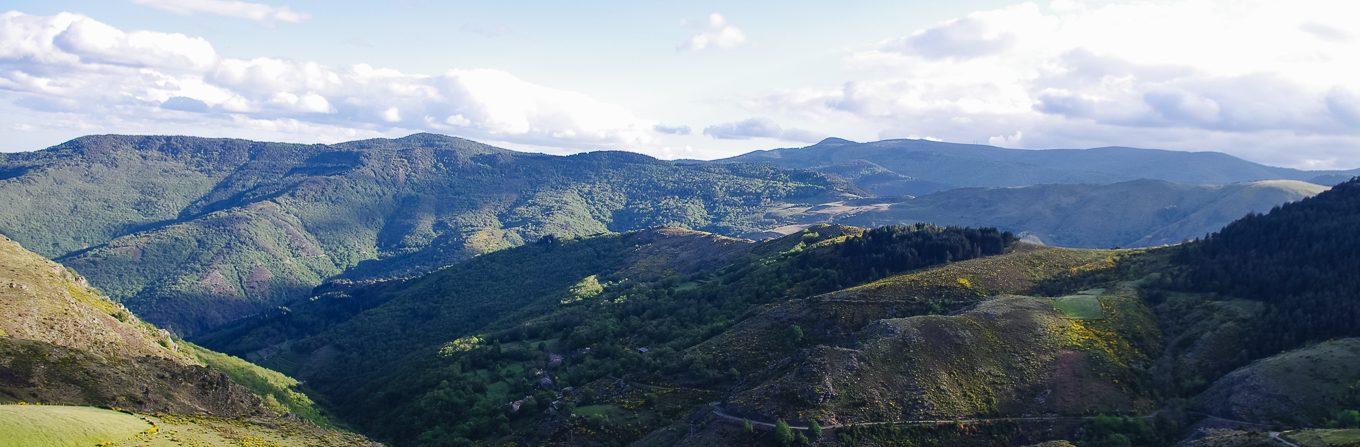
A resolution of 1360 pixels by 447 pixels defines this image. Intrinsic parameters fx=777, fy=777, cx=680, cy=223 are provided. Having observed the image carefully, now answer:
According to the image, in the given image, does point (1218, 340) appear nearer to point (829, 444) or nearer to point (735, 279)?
point (829, 444)

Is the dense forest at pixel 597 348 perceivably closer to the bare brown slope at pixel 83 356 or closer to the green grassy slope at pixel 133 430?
the green grassy slope at pixel 133 430

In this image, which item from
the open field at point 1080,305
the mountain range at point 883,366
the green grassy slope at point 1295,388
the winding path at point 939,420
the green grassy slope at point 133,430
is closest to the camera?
the green grassy slope at point 133,430

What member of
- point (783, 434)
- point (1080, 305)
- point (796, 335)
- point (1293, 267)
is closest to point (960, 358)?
point (796, 335)

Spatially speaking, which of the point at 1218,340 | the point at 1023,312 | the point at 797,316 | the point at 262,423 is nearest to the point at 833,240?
the point at 797,316

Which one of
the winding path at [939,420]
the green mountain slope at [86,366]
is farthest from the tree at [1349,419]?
the green mountain slope at [86,366]

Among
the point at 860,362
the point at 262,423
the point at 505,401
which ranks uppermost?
the point at 860,362
